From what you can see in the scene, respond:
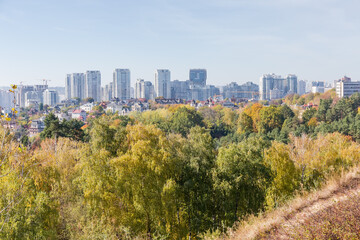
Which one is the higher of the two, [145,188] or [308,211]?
[308,211]

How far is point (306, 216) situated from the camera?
5.55 metres

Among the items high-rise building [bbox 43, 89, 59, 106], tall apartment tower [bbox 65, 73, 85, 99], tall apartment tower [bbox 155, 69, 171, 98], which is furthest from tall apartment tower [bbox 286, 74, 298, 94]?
high-rise building [bbox 43, 89, 59, 106]

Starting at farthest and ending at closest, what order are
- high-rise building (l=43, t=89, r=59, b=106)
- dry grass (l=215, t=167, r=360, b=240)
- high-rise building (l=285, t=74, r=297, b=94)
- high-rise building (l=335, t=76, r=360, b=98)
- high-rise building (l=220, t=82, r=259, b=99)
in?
high-rise building (l=220, t=82, r=259, b=99) < high-rise building (l=285, t=74, r=297, b=94) < high-rise building (l=43, t=89, r=59, b=106) < high-rise building (l=335, t=76, r=360, b=98) < dry grass (l=215, t=167, r=360, b=240)

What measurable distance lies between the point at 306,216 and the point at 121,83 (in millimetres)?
104031

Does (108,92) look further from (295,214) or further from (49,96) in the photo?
(295,214)

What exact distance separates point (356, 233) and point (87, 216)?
6.27m

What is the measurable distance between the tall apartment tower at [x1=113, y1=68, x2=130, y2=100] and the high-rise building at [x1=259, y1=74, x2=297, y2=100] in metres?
53.7

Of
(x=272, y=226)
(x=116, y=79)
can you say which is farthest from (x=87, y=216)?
(x=116, y=79)

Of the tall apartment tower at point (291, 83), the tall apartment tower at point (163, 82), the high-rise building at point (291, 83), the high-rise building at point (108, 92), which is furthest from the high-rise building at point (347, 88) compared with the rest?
the high-rise building at point (108, 92)

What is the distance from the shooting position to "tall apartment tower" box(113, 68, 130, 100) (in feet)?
347

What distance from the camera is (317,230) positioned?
15.3 feet

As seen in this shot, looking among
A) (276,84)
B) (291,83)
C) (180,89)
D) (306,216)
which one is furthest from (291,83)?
(306,216)

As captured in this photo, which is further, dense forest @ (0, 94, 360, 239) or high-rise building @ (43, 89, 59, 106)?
high-rise building @ (43, 89, 59, 106)

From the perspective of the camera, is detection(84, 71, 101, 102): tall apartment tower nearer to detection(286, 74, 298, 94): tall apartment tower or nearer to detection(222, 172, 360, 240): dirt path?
detection(286, 74, 298, 94): tall apartment tower
